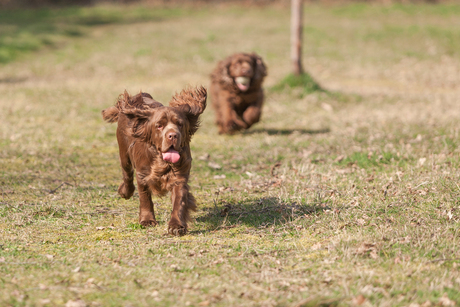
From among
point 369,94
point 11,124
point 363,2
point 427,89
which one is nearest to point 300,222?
point 11,124

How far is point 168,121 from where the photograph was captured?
190 inches

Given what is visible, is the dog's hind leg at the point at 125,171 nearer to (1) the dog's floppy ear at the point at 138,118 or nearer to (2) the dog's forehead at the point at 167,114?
(1) the dog's floppy ear at the point at 138,118

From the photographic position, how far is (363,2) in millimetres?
32188

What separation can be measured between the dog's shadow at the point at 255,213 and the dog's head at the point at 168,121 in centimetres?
94

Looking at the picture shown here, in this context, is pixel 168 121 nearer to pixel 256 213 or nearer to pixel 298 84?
pixel 256 213

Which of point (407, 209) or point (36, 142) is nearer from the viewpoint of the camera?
point (407, 209)

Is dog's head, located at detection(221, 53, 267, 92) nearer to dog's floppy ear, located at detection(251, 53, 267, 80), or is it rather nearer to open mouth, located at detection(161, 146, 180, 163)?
dog's floppy ear, located at detection(251, 53, 267, 80)

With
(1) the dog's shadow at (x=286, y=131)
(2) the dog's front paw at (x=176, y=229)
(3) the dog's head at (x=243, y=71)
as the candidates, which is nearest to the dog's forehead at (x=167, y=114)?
(2) the dog's front paw at (x=176, y=229)

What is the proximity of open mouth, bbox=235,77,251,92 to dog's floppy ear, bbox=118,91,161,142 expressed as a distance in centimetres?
475

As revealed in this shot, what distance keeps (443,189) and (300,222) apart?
1648 mm

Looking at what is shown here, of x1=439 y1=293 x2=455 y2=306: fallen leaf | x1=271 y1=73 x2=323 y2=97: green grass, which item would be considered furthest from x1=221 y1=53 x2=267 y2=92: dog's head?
x1=439 y1=293 x2=455 y2=306: fallen leaf

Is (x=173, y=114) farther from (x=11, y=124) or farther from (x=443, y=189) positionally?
(x=11, y=124)

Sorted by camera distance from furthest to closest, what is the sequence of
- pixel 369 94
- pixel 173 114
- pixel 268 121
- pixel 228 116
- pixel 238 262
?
pixel 369 94 → pixel 268 121 → pixel 228 116 → pixel 173 114 → pixel 238 262

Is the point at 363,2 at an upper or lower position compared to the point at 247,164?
upper
